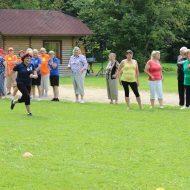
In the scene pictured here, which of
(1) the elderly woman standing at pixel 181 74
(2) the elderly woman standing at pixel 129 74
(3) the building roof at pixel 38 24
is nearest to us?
(2) the elderly woman standing at pixel 129 74

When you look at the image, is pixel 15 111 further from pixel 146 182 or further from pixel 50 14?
pixel 50 14

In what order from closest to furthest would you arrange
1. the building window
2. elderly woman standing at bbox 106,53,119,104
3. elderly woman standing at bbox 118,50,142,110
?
1. elderly woman standing at bbox 118,50,142,110
2. elderly woman standing at bbox 106,53,119,104
3. the building window

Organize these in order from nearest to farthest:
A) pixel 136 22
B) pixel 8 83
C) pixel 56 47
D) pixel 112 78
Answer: pixel 112 78, pixel 8 83, pixel 56 47, pixel 136 22

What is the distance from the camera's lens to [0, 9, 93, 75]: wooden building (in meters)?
35.5

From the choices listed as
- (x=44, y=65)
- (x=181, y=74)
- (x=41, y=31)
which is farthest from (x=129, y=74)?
(x=41, y=31)

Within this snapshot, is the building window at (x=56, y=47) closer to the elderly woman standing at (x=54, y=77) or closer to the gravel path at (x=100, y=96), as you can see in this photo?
the gravel path at (x=100, y=96)

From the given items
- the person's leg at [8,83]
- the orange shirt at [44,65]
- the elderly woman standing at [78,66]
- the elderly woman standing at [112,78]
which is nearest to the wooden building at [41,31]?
the person's leg at [8,83]

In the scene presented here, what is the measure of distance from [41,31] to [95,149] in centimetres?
2627

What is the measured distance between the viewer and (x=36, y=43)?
36.9 meters

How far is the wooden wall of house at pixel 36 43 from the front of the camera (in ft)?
117

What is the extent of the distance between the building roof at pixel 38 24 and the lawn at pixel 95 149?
19.3 metres

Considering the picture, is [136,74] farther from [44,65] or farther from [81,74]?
[44,65]

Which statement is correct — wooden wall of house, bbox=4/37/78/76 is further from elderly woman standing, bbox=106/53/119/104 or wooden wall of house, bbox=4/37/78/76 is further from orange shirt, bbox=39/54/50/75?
elderly woman standing, bbox=106/53/119/104

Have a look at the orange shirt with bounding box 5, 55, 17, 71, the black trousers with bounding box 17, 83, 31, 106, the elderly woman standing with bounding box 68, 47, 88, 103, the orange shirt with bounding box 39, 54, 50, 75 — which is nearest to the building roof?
the orange shirt with bounding box 5, 55, 17, 71
